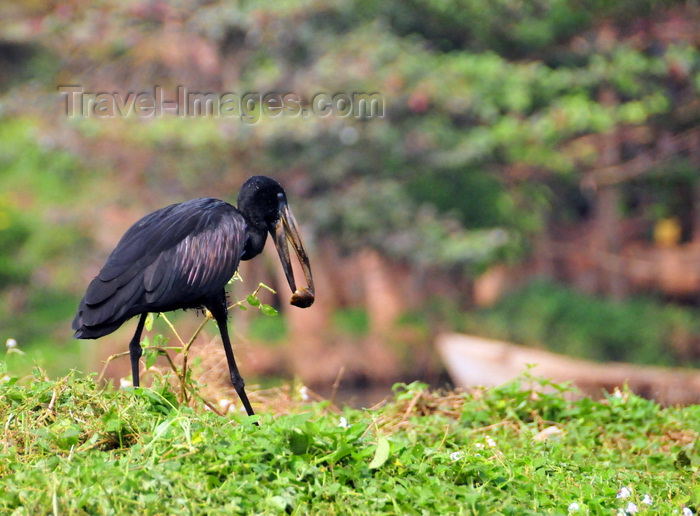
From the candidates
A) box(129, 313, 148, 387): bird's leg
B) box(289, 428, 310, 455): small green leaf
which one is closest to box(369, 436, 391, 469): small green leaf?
box(289, 428, 310, 455): small green leaf

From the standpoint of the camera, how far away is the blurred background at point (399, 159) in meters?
14.4

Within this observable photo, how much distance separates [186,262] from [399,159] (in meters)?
10.4

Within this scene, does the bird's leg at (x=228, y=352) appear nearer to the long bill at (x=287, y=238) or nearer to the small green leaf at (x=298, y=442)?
the long bill at (x=287, y=238)

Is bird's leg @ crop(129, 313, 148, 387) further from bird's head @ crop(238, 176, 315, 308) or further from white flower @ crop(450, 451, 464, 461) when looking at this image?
white flower @ crop(450, 451, 464, 461)

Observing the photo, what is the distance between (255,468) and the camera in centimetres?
369

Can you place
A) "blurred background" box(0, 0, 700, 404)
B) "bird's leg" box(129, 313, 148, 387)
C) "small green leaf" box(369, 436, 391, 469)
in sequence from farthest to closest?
"blurred background" box(0, 0, 700, 404), "bird's leg" box(129, 313, 148, 387), "small green leaf" box(369, 436, 391, 469)

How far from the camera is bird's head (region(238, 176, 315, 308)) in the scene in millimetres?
5219

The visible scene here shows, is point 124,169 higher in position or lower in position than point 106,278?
lower

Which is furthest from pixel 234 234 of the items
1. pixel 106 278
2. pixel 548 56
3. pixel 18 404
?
pixel 548 56

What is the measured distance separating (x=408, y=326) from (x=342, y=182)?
2.44 meters

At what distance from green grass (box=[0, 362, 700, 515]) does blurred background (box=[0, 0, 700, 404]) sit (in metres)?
9.26

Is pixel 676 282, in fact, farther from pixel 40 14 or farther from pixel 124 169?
pixel 40 14

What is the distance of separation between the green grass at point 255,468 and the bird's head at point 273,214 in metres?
1.03

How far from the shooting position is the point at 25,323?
1714cm
